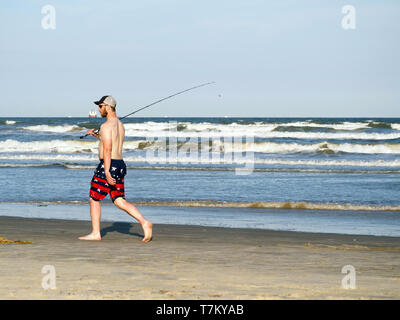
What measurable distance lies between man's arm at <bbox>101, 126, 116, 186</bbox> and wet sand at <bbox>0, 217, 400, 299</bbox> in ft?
2.29

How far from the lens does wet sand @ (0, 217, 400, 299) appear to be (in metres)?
4.40

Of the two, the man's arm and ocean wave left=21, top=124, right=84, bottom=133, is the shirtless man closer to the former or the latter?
the man's arm

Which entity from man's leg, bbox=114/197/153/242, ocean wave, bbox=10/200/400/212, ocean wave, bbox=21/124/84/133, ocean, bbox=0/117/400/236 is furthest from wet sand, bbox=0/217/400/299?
ocean wave, bbox=21/124/84/133

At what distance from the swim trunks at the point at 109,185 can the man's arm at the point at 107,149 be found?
0.27 ft

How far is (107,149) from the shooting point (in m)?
6.69

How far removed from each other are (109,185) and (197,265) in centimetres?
173

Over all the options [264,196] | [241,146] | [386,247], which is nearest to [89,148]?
[241,146]
